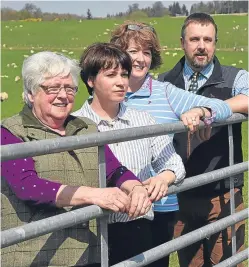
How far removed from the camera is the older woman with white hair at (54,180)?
2.45 metres

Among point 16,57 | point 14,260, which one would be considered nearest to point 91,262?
point 14,260

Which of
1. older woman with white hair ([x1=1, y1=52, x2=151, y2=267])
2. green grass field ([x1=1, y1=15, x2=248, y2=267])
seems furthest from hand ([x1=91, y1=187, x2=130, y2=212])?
green grass field ([x1=1, y1=15, x2=248, y2=267])

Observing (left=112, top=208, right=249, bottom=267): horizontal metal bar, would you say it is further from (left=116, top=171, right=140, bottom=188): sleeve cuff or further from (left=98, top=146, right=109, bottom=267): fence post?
(left=116, top=171, right=140, bottom=188): sleeve cuff

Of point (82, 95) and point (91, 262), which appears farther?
point (82, 95)

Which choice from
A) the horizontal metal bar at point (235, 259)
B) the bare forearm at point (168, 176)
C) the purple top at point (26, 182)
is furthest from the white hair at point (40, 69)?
the horizontal metal bar at point (235, 259)

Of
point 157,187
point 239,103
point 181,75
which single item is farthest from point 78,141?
point 181,75

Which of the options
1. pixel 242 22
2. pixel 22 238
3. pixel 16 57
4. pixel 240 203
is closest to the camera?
pixel 22 238

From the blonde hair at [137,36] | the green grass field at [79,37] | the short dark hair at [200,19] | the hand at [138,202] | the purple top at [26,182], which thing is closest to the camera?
the purple top at [26,182]

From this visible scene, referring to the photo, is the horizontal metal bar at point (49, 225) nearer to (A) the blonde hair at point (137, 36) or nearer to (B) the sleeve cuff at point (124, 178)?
(B) the sleeve cuff at point (124, 178)

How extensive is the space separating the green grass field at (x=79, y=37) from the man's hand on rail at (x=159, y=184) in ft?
76.3

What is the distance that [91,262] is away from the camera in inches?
103

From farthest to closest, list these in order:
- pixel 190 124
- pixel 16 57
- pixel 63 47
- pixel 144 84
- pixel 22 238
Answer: pixel 63 47 < pixel 16 57 < pixel 144 84 < pixel 190 124 < pixel 22 238

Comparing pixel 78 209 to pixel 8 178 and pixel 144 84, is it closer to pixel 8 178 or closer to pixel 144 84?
pixel 8 178

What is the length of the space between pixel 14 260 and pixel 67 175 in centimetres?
36
